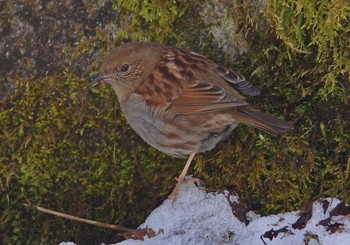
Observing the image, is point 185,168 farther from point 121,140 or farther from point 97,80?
point 97,80

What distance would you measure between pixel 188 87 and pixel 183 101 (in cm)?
10

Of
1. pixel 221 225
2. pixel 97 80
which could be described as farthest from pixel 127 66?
pixel 221 225

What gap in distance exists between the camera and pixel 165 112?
4.25m

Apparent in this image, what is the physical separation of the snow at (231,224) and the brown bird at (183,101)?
300mm

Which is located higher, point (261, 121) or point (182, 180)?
point (261, 121)

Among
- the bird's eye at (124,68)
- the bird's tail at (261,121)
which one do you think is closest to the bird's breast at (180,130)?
the bird's tail at (261,121)

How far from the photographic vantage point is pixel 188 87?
14.0 ft

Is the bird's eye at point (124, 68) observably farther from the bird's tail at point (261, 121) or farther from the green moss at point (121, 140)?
the bird's tail at point (261, 121)

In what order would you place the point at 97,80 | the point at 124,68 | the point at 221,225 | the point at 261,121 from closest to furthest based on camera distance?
the point at 221,225
the point at 261,121
the point at 97,80
the point at 124,68

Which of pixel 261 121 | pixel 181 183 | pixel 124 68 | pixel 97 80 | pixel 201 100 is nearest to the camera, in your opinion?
pixel 261 121

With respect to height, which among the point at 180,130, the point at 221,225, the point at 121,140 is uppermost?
the point at 180,130

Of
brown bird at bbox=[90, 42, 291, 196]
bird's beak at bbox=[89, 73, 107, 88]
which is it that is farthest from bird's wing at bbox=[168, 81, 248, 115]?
bird's beak at bbox=[89, 73, 107, 88]

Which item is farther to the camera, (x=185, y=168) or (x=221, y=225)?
(x=185, y=168)

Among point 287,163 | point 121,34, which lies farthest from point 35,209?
point 287,163
